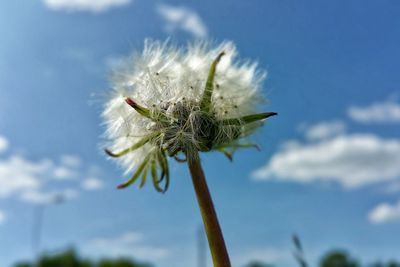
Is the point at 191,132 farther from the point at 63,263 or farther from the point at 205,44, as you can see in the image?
the point at 63,263

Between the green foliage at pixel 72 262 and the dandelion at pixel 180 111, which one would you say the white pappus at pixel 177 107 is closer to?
the dandelion at pixel 180 111

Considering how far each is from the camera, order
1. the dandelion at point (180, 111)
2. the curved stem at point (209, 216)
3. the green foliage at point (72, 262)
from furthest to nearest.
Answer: the green foliage at point (72, 262), the dandelion at point (180, 111), the curved stem at point (209, 216)

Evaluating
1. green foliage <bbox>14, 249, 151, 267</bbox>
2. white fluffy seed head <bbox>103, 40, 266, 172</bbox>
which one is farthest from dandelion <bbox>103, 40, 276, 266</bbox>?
green foliage <bbox>14, 249, 151, 267</bbox>

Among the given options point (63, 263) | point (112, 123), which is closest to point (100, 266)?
point (63, 263)

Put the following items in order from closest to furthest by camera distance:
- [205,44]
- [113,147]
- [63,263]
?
1. [113,147]
2. [205,44]
3. [63,263]

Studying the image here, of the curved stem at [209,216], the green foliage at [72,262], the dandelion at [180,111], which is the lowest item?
the curved stem at [209,216]

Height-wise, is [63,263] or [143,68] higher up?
[63,263]

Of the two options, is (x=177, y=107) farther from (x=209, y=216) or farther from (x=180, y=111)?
(x=209, y=216)

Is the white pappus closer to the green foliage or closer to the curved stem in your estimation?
the curved stem

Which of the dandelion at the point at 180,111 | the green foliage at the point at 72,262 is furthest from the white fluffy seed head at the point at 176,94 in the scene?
the green foliage at the point at 72,262
